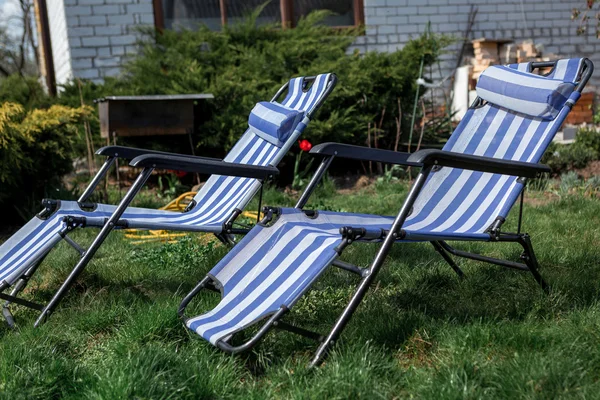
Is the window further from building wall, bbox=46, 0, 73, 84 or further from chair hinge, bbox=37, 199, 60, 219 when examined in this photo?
chair hinge, bbox=37, 199, 60, 219

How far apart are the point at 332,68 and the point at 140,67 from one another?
2.03 meters

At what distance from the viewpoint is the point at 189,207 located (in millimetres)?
3947

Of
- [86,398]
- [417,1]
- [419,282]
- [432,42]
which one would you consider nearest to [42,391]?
[86,398]

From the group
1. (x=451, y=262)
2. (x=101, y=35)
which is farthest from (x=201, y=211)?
(x=101, y=35)

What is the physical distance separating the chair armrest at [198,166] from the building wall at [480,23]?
601cm

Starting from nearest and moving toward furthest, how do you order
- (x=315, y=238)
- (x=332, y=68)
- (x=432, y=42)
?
(x=315, y=238) < (x=332, y=68) < (x=432, y=42)

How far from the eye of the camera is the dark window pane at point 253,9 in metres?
8.71

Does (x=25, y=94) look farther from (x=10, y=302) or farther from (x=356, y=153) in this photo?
(x=356, y=153)

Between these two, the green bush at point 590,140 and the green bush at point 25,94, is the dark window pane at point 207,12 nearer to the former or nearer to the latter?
the green bush at point 25,94

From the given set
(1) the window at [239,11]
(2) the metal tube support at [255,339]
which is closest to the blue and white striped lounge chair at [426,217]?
(2) the metal tube support at [255,339]

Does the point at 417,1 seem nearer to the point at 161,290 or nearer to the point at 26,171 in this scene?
the point at 26,171

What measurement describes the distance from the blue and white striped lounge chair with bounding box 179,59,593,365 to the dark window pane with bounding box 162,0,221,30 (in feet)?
18.6

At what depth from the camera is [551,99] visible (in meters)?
3.14

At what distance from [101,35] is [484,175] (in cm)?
630
